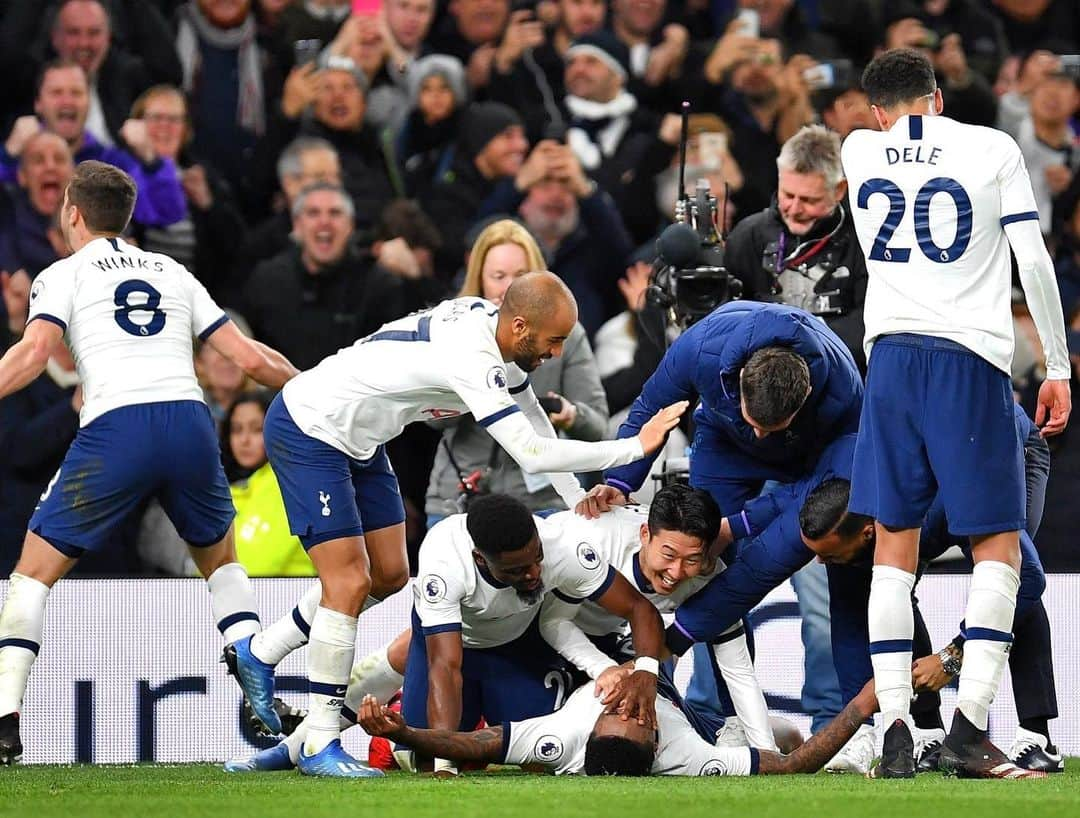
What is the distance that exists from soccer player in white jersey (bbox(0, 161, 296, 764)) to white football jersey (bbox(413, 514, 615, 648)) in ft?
3.20

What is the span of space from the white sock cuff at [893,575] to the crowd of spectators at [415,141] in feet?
11.0

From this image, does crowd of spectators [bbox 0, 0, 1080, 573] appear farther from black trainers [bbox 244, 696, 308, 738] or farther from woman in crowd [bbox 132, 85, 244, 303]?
black trainers [bbox 244, 696, 308, 738]

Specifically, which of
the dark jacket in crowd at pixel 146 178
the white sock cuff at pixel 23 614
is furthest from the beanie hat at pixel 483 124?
the white sock cuff at pixel 23 614

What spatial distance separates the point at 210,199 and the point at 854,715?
5.20 meters

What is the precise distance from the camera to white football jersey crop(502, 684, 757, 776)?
6102 mm

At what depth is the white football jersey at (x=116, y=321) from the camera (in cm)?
675

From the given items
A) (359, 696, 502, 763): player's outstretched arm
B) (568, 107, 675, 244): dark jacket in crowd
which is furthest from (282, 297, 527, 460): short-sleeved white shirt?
(568, 107, 675, 244): dark jacket in crowd

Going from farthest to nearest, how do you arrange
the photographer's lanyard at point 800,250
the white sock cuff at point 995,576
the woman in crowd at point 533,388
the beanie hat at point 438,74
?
the beanie hat at point 438,74 → the woman in crowd at point 533,388 → the photographer's lanyard at point 800,250 → the white sock cuff at point 995,576

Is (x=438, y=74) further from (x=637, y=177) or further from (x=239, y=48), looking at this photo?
(x=637, y=177)

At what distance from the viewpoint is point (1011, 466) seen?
18.2ft

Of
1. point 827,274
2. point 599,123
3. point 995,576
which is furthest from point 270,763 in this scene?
point 599,123

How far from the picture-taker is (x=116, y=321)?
679 cm

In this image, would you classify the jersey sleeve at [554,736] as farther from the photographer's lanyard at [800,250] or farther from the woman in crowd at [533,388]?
the photographer's lanyard at [800,250]

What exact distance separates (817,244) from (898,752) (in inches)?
107
